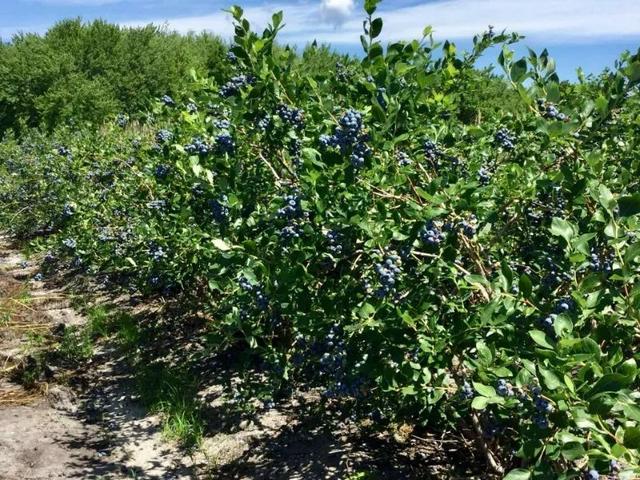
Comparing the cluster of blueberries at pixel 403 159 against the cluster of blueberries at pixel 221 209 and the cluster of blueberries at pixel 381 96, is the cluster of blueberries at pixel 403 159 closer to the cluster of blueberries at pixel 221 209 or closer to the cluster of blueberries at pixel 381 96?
the cluster of blueberries at pixel 381 96

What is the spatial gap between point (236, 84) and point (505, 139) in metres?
1.36

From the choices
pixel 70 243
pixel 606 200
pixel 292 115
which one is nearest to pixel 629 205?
pixel 606 200

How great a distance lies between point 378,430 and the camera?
353cm

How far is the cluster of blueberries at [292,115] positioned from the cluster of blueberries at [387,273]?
0.95 meters

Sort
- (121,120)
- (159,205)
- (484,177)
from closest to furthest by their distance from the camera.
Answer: (484,177)
(159,205)
(121,120)

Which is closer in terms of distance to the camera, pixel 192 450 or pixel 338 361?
pixel 338 361

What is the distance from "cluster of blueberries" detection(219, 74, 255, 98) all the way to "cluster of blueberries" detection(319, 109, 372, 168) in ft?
2.90

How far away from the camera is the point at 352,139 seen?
2.38 metres

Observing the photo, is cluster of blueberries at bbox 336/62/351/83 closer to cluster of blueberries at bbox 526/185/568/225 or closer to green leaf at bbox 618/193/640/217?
cluster of blueberries at bbox 526/185/568/225

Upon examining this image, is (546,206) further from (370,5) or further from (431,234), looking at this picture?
(370,5)

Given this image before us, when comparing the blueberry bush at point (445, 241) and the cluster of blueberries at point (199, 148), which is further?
the cluster of blueberries at point (199, 148)

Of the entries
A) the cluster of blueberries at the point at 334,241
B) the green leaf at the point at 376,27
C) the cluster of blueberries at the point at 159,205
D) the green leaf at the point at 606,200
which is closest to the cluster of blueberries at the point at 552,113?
the green leaf at the point at 606,200

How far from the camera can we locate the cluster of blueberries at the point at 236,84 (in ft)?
10.3

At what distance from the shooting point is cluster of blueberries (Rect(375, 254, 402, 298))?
2105 millimetres
